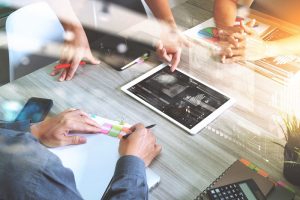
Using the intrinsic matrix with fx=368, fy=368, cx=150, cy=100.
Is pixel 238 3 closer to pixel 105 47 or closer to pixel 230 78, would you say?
pixel 230 78

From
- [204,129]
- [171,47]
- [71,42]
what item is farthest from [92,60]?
[204,129]

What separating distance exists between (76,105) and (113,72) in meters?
0.22

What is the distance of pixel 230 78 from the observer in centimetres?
140

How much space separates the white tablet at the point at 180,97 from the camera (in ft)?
4.01

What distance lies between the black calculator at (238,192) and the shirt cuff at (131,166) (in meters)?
0.19

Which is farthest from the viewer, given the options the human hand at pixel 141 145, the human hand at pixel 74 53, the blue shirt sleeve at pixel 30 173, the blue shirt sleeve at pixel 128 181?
the human hand at pixel 74 53

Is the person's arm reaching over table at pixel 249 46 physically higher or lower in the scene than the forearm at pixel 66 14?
lower

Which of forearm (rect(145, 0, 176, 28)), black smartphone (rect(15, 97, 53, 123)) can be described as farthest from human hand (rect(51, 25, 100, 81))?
forearm (rect(145, 0, 176, 28))

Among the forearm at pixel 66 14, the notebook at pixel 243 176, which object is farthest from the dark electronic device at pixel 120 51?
the notebook at pixel 243 176

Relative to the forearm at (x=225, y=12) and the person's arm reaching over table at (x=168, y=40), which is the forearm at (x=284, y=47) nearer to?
the forearm at (x=225, y=12)

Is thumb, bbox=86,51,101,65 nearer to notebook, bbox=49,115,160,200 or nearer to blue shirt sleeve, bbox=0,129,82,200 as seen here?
notebook, bbox=49,115,160,200

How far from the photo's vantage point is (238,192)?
968 mm

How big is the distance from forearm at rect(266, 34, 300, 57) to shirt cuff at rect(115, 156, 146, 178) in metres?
0.76

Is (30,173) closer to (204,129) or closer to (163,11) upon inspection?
(204,129)
